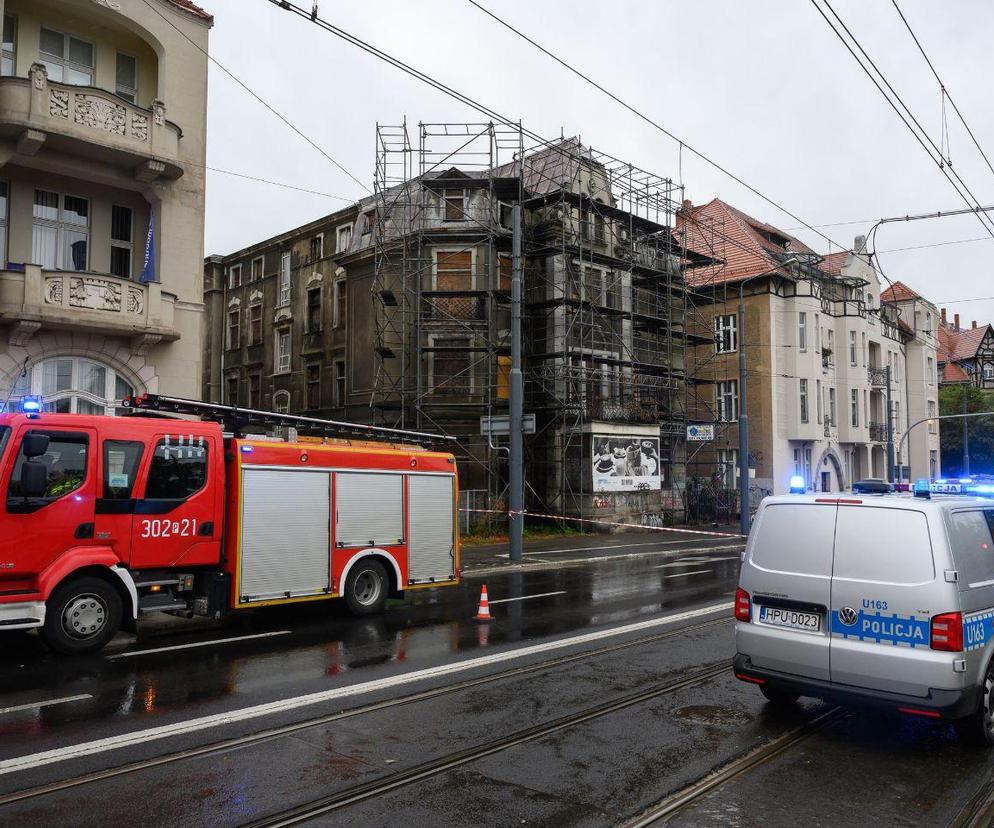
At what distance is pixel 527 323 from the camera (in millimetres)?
32312

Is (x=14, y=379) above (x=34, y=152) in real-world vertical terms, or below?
below

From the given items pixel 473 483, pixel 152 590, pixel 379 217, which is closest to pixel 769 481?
pixel 473 483

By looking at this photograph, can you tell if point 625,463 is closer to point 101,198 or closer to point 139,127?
point 101,198

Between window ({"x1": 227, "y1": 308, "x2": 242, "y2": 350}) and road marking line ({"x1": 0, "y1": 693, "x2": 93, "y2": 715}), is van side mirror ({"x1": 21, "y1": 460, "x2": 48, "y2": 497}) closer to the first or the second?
road marking line ({"x1": 0, "y1": 693, "x2": 93, "y2": 715})

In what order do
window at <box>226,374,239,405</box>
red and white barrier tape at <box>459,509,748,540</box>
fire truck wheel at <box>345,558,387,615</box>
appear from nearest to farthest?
fire truck wheel at <box>345,558,387,615</box> < red and white barrier tape at <box>459,509,748,540</box> < window at <box>226,374,239,405</box>

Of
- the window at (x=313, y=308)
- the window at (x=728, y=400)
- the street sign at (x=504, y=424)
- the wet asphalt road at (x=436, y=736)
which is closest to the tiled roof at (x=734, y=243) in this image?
the window at (x=728, y=400)

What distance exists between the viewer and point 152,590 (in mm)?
10148

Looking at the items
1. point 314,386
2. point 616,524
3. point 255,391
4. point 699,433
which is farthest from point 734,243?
point 255,391

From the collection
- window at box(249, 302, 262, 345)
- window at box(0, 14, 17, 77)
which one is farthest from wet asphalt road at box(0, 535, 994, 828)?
window at box(249, 302, 262, 345)

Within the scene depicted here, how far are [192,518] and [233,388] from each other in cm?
3353

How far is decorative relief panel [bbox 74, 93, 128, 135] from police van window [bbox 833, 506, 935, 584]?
1667 cm

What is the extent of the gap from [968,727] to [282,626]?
27.5 feet

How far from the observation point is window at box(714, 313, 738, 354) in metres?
42.2

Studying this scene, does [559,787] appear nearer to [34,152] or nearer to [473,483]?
[34,152]
